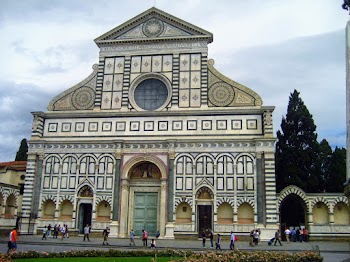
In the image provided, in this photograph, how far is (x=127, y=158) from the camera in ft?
113

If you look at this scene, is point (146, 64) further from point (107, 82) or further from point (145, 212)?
point (145, 212)

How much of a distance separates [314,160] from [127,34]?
21.4 meters

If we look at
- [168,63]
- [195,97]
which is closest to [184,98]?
[195,97]

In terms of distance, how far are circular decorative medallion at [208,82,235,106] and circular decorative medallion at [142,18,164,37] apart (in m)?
7.32

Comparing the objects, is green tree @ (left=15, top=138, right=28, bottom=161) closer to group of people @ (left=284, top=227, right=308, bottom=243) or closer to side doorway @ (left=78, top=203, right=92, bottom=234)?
side doorway @ (left=78, top=203, right=92, bottom=234)

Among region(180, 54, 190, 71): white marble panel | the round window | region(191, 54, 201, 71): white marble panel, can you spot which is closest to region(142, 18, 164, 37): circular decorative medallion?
region(180, 54, 190, 71): white marble panel

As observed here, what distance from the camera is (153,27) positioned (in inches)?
1473

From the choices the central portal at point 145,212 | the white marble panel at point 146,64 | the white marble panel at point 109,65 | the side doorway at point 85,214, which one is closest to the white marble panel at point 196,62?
the white marble panel at point 146,64

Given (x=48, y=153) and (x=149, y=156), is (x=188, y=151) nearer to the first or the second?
(x=149, y=156)

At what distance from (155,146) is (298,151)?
14.5 meters

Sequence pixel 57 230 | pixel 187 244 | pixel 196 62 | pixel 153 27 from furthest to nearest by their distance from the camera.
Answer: pixel 153 27
pixel 196 62
pixel 57 230
pixel 187 244

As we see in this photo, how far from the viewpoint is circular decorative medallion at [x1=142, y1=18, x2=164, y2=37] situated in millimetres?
37188

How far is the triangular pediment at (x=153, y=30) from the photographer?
3634 centimetres

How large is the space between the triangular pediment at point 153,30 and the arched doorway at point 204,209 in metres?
13.3
